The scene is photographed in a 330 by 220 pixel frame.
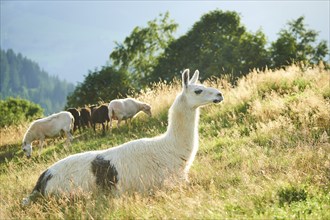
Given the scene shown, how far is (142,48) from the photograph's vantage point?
5509cm

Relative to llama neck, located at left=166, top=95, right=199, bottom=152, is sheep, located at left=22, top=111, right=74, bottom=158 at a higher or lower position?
lower

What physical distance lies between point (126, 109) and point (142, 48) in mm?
40858

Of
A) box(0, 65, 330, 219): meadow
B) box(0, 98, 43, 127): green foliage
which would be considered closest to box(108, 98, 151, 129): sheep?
box(0, 65, 330, 219): meadow

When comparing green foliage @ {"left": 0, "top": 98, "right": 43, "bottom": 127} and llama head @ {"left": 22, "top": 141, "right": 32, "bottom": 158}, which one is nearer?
llama head @ {"left": 22, "top": 141, "right": 32, "bottom": 158}

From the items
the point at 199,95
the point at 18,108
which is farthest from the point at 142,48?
the point at 199,95

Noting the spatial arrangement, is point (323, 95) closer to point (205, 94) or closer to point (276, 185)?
point (205, 94)

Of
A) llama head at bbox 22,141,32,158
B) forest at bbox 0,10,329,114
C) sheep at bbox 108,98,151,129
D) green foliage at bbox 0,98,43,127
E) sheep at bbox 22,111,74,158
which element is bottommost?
green foliage at bbox 0,98,43,127

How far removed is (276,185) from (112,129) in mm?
10562

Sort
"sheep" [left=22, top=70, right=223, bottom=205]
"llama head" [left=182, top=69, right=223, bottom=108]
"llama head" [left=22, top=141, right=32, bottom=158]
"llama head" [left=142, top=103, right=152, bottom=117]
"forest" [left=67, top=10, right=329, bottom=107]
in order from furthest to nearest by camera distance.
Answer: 1. "forest" [left=67, top=10, right=329, bottom=107]
2. "llama head" [left=142, top=103, right=152, bottom=117]
3. "llama head" [left=22, top=141, right=32, bottom=158]
4. "llama head" [left=182, top=69, right=223, bottom=108]
5. "sheep" [left=22, top=70, right=223, bottom=205]

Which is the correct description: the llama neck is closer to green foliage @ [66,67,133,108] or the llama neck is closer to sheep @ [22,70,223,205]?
sheep @ [22,70,223,205]

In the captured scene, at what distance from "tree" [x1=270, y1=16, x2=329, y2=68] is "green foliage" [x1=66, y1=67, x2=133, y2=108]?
14.6 metres

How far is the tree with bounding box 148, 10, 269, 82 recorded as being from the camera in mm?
37219

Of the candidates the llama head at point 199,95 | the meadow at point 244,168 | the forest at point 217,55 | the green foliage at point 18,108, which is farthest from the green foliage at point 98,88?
the llama head at point 199,95

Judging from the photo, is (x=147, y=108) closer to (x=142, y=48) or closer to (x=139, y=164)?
(x=139, y=164)
